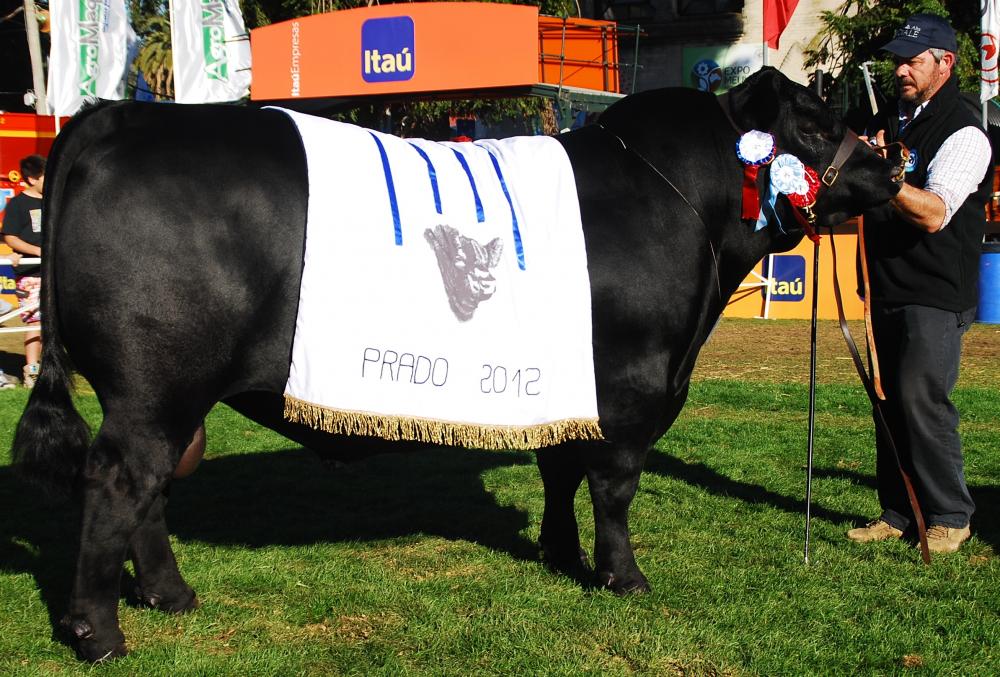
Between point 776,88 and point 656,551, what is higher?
point 776,88

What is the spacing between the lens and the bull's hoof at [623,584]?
395 centimetres

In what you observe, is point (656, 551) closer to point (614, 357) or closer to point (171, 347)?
point (614, 357)

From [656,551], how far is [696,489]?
130 cm

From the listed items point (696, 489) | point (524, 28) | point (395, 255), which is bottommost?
point (696, 489)

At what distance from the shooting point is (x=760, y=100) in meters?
3.98

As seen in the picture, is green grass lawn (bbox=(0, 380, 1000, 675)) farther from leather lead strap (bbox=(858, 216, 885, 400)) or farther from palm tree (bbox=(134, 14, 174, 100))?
palm tree (bbox=(134, 14, 174, 100))

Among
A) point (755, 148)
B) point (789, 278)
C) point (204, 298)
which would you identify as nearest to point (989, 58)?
point (789, 278)

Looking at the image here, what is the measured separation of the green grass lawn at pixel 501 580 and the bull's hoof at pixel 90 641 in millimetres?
68

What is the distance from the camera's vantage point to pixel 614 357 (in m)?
3.75

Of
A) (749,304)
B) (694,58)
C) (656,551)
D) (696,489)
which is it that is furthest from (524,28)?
(656,551)

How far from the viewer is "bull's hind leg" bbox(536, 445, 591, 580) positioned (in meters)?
4.31

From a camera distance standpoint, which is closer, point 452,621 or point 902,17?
point 452,621

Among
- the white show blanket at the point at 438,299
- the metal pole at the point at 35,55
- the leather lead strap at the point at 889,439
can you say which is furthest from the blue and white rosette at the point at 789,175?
the metal pole at the point at 35,55

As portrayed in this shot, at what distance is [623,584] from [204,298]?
2.04 meters
